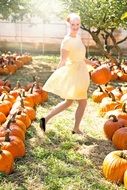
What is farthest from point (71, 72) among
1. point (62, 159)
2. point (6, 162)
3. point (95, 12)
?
point (95, 12)

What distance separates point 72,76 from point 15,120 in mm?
1058

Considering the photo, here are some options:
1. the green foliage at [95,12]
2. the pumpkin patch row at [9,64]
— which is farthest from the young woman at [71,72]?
the pumpkin patch row at [9,64]

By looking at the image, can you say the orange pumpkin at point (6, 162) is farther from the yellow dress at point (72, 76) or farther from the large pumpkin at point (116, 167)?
the yellow dress at point (72, 76)

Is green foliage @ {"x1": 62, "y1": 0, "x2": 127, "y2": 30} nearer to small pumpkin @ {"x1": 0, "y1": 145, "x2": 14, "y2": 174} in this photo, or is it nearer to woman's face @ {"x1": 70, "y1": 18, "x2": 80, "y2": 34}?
woman's face @ {"x1": 70, "y1": 18, "x2": 80, "y2": 34}

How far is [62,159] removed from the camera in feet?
18.1

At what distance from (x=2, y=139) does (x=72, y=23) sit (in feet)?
6.18

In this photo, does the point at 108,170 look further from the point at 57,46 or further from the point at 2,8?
the point at 57,46

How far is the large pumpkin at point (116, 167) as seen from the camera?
4863 millimetres

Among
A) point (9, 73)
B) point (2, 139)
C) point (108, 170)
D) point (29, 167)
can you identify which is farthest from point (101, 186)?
point (9, 73)

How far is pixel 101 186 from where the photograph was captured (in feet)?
15.5

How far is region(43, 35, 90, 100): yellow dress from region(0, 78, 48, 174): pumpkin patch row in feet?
2.35

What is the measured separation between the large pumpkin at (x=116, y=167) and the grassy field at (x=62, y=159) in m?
0.09

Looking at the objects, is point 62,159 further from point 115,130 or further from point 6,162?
point 115,130

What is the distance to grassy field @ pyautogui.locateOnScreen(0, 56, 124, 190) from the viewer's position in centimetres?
480
